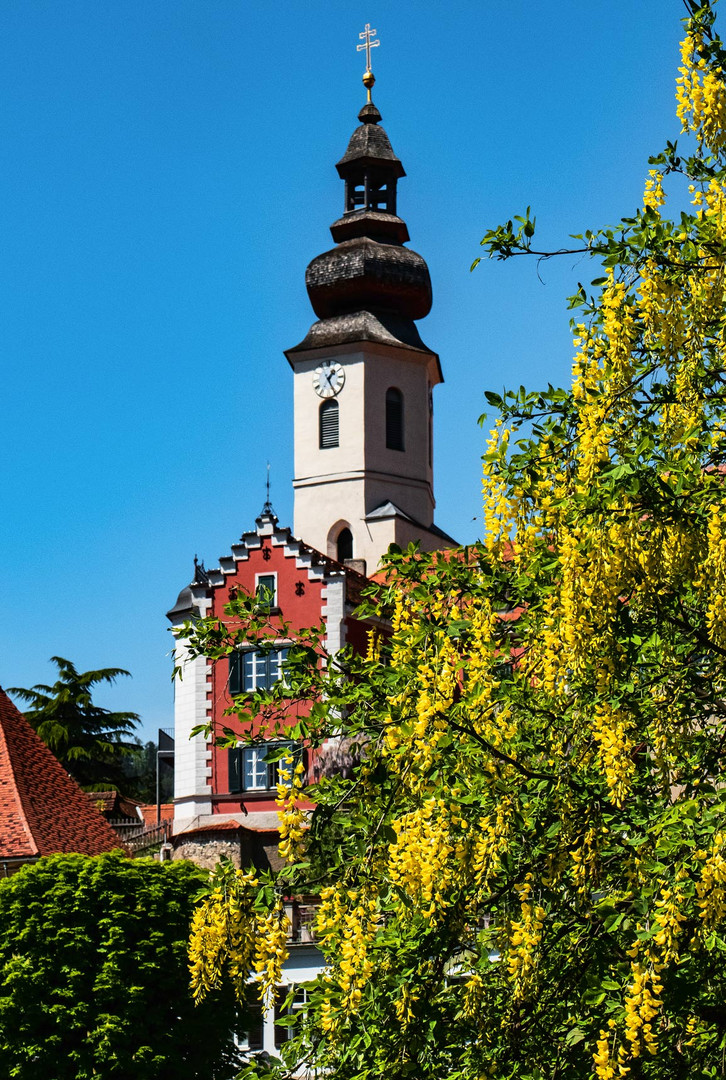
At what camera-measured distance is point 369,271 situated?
2183 inches

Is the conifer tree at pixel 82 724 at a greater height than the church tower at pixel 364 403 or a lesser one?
lesser

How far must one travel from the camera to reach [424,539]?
53.8m

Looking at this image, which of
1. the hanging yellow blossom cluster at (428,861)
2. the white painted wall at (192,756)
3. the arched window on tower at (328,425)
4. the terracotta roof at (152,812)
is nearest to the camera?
the hanging yellow blossom cluster at (428,861)

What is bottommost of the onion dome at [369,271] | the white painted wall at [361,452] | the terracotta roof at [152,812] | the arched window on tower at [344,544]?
the terracotta roof at [152,812]

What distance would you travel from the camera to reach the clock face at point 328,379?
54.9m

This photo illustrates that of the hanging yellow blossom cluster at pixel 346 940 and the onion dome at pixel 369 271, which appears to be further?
the onion dome at pixel 369 271

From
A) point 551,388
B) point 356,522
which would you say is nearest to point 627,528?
point 551,388

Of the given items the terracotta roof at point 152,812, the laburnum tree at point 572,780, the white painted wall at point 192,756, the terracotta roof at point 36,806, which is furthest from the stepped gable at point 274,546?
the laburnum tree at point 572,780

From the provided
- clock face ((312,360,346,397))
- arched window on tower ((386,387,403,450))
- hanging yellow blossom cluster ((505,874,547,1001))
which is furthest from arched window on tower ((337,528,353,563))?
hanging yellow blossom cluster ((505,874,547,1001))

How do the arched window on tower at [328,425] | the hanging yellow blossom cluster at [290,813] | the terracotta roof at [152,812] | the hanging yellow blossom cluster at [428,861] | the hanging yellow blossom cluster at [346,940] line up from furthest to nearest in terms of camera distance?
the arched window on tower at [328,425] < the terracotta roof at [152,812] < the hanging yellow blossom cluster at [290,813] < the hanging yellow blossom cluster at [428,861] < the hanging yellow blossom cluster at [346,940]

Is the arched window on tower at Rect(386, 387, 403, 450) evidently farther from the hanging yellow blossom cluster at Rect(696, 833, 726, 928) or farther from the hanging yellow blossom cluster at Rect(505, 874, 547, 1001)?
the hanging yellow blossom cluster at Rect(696, 833, 726, 928)

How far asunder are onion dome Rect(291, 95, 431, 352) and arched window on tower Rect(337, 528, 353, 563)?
7.14m

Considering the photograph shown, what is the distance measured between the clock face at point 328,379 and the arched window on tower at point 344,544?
514 cm

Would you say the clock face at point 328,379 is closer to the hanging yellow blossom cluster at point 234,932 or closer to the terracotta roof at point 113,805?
the terracotta roof at point 113,805
